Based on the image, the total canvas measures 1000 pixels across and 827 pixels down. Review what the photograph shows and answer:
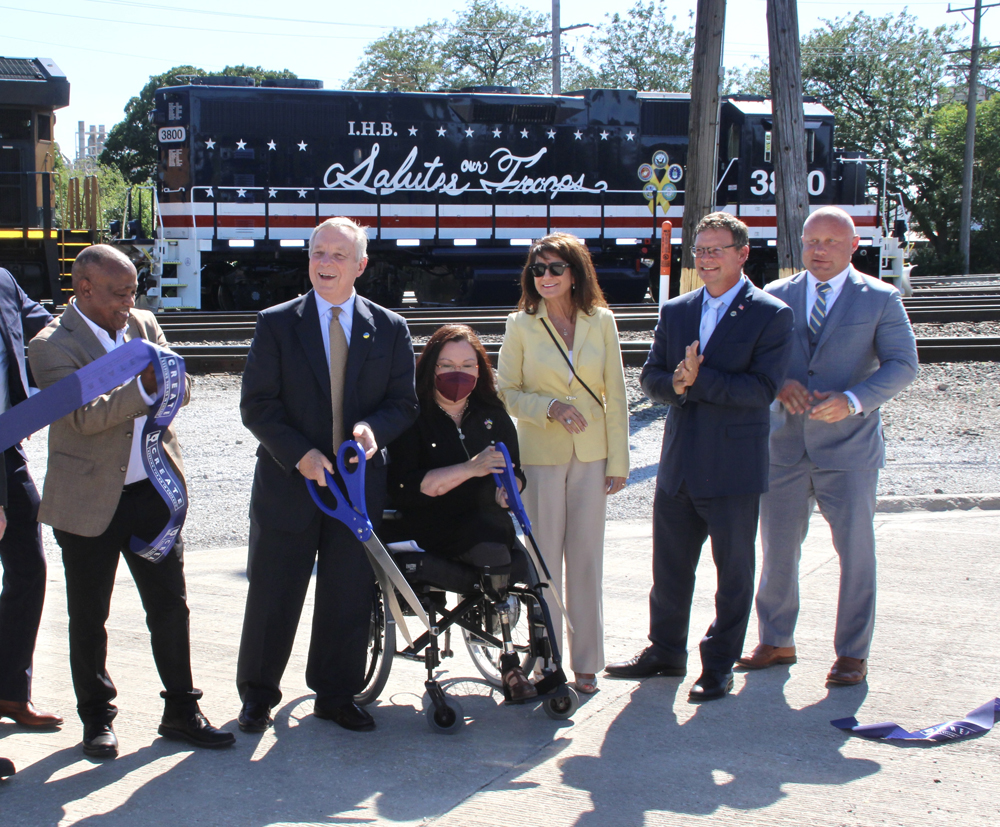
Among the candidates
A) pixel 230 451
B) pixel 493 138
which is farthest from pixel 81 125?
pixel 230 451

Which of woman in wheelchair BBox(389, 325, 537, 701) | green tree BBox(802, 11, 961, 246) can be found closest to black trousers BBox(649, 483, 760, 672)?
woman in wheelchair BBox(389, 325, 537, 701)

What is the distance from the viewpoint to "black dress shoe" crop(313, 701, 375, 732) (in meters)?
3.65

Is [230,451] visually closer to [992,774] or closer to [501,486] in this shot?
[501,486]

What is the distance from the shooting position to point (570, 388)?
416 centimetres

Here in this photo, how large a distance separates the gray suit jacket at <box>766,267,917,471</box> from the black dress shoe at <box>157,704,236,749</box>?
2.46m

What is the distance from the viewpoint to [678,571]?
4.21m

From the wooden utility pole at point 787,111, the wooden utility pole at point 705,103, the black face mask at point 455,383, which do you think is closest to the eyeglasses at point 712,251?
the black face mask at point 455,383

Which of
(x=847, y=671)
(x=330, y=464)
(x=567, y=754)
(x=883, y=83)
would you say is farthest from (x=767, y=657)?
(x=883, y=83)

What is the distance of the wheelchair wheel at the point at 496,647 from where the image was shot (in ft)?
12.6

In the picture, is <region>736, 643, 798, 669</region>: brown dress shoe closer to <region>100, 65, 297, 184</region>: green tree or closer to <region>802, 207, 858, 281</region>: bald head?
<region>802, 207, 858, 281</region>: bald head

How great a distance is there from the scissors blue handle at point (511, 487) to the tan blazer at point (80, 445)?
1266 mm

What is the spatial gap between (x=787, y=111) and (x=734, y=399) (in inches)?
260

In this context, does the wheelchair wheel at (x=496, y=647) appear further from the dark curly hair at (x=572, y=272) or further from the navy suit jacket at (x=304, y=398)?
the dark curly hair at (x=572, y=272)

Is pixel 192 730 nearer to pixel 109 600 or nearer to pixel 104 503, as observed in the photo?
pixel 109 600
